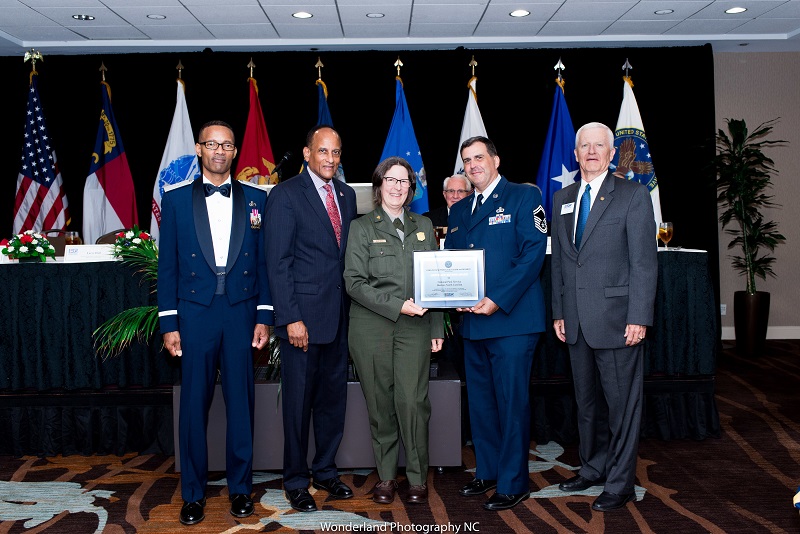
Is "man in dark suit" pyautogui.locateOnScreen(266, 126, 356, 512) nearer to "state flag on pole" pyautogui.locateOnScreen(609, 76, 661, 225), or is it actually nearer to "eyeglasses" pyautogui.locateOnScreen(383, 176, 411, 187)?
"eyeglasses" pyautogui.locateOnScreen(383, 176, 411, 187)

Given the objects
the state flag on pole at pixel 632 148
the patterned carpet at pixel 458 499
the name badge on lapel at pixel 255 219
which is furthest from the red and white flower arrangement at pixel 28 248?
the state flag on pole at pixel 632 148

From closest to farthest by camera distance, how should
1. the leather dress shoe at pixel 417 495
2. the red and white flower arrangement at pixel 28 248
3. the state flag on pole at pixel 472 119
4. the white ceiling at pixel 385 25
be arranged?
the leather dress shoe at pixel 417 495 → the red and white flower arrangement at pixel 28 248 → the white ceiling at pixel 385 25 → the state flag on pole at pixel 472 119

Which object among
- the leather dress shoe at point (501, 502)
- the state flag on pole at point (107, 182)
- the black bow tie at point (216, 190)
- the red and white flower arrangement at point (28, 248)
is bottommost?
the leather dress shoe at point (501, 502)

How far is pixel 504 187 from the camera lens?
2.94 metres

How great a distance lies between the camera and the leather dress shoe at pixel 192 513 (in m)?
2.78

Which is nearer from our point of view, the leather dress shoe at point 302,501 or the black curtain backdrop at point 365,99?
the leather dress shoe at point 302,501

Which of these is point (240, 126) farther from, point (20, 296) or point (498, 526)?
point (498, 526)

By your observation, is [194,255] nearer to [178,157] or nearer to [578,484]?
[578,484]

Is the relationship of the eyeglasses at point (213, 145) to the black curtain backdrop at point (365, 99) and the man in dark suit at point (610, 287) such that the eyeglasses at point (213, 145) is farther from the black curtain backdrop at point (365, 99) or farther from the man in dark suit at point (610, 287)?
the black curtain backdrop at point (365, 99)

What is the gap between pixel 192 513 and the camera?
281 cm

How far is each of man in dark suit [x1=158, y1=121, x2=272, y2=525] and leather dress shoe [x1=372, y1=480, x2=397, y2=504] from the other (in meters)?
0.56

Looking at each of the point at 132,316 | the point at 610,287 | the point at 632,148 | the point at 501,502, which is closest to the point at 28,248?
the point at 132,316

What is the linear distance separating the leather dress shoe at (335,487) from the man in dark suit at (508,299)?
63 centimetres

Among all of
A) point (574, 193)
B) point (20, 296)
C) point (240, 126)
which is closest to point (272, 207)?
point (574, 193)
